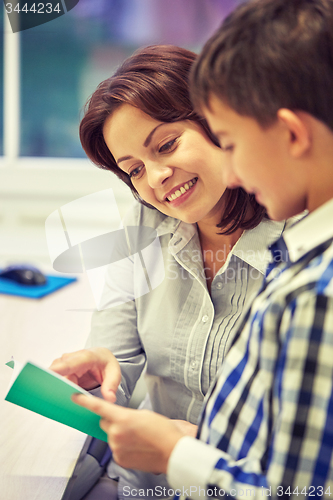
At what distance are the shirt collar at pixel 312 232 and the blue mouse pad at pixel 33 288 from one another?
1.01m

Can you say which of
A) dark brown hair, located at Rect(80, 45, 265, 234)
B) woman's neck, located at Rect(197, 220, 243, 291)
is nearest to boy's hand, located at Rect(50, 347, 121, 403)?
woman's neck, located at Rect(197, 220, 243, 291)

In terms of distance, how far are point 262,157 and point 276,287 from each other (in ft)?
0.46

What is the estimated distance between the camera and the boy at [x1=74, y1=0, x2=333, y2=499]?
0.39 meters

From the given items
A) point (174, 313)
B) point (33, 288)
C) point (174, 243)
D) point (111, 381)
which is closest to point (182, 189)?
point (174, 243)

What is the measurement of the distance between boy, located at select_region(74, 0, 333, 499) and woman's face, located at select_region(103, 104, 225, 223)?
32cm

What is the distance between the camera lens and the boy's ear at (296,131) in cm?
43

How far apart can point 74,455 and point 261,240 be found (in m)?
0.51

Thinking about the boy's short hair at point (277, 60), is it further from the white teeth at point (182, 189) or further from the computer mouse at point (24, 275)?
the computer mouse at point (24, 275)

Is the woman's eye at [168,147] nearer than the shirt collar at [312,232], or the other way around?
the shirt collar at [312,232]

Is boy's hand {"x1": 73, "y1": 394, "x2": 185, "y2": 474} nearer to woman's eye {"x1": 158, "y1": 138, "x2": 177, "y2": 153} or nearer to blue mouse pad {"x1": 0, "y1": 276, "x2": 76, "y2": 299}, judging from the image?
woman's eye {"x1": 158, "y1": 138, "x2": 177, "y2": 153}

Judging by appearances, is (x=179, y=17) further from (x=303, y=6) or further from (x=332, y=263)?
(x=332, y=263)

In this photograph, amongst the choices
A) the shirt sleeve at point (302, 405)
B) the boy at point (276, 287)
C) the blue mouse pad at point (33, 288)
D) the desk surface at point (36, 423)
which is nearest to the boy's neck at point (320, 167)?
the boy at point (276, 287)

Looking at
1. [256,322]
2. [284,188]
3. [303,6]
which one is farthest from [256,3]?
[256,322]

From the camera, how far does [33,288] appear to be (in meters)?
1.39
